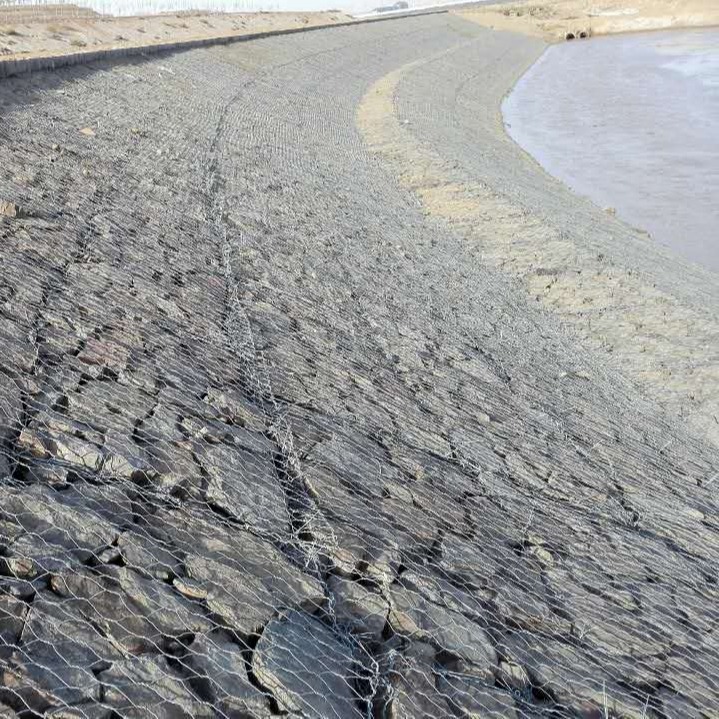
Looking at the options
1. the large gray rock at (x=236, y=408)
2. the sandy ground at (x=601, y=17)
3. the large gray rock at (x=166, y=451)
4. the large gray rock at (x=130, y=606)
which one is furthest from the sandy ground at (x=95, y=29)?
the sandy ground at (x=601, y=17)

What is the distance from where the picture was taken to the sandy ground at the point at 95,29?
82.3 feet

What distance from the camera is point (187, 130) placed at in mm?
15188

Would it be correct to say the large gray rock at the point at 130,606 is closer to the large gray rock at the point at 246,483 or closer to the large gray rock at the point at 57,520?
the large gray rock at the point at 57,520

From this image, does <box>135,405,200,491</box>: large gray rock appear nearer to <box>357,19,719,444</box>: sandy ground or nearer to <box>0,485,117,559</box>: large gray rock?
<box>0,485,117,559</box>: large gray rock

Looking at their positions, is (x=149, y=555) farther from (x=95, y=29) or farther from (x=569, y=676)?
(x=95, y=29)

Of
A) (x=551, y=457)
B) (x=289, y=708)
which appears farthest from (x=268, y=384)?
(x=289, y=708)

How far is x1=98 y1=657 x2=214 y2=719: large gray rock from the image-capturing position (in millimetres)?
3105

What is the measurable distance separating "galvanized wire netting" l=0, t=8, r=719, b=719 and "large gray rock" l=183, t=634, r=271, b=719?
11mm

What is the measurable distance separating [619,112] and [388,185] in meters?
20.1

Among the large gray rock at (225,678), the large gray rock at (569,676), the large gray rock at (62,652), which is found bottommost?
the large gray rock at (569,676)

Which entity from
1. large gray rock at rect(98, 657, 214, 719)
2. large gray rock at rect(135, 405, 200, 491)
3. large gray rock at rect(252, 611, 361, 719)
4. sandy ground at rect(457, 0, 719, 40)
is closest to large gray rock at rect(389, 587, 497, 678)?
large gray rock at rect(252, 611, 361, 719)

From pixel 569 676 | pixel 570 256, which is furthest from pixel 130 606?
pixel 570 256

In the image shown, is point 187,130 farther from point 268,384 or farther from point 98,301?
point 268,384

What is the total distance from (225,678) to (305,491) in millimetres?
1644
